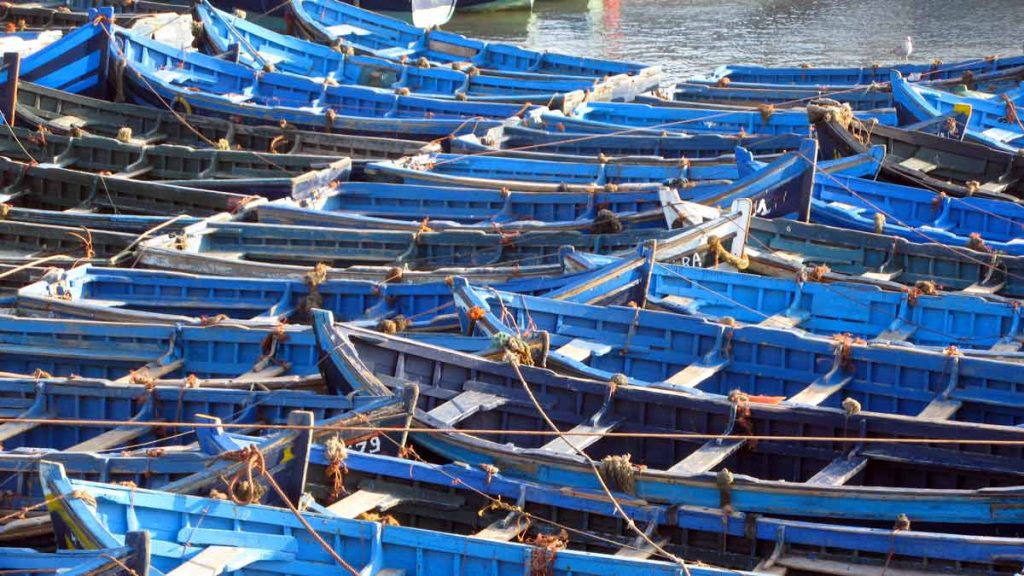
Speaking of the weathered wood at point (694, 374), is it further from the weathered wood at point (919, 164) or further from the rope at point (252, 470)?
the weathered wood at point (919, 164)

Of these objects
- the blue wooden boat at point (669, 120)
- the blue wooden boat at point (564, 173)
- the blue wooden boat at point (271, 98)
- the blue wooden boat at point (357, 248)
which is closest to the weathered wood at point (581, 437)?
the blue wooden boat at point (357, 248)

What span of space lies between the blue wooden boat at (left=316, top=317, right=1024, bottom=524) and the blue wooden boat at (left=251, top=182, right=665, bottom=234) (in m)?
5.04

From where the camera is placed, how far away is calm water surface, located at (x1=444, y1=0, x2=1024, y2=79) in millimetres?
40969

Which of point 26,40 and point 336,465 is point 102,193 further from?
point 336,465

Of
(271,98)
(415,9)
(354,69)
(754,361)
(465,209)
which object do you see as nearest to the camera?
(754,361)

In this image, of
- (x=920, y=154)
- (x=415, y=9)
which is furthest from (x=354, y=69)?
(x=415, y=9)

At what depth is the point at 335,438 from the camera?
13.2 meters

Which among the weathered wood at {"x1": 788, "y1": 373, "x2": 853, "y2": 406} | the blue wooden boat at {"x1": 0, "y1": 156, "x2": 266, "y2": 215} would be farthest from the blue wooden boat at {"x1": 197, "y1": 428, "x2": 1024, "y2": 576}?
the blue wooden boat at {"x1": 0, "y1": 156, "x2": 266, "y2": 215}

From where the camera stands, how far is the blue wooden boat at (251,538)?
11.8m

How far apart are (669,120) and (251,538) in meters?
15.0

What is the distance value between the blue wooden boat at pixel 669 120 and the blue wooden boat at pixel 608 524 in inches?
475

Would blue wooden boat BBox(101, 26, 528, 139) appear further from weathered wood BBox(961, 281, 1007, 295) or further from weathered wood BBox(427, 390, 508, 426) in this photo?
weathered wood BBox(427, 390, 508, 426)

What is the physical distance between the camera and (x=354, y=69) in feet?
97.0

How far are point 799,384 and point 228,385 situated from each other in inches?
206
